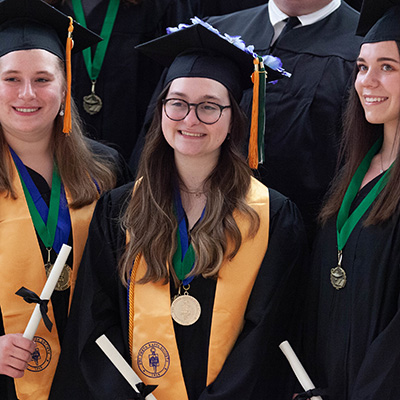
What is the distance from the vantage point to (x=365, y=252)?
3.13 metres

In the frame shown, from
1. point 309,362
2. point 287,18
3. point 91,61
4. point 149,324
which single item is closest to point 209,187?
point 149,324

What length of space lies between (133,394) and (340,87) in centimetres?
186

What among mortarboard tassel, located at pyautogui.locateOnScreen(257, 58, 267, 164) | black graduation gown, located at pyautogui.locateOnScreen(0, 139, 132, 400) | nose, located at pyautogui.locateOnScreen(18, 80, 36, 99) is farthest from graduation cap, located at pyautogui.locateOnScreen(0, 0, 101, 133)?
mortarboard tassel, located at pyautogui.locateOnScreen(257, 58, 267, 164)

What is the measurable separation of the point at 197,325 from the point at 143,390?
344 millimetres

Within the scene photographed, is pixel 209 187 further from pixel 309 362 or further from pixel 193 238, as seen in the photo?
pixel 309 362

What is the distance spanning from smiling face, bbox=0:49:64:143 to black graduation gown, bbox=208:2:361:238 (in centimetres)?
111

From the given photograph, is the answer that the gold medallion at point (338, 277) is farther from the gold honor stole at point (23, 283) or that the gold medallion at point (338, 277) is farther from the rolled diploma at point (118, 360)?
the gold honor stole at point (23, 283)

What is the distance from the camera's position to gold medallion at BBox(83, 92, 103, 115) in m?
4.62

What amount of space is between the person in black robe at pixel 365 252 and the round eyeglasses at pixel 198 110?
0.61 metres

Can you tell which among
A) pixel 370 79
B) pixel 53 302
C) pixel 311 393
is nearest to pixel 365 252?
pixel 311 393

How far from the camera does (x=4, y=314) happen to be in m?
3.46

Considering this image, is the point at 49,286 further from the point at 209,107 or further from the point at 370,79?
the point at 370,79

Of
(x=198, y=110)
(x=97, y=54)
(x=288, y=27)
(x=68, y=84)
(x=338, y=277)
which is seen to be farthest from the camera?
(x=97, y=54)

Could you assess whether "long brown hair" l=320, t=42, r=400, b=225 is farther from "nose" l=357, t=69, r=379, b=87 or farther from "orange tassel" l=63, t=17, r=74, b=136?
"orange tassel" l=63, t=17, r=74, b=136
